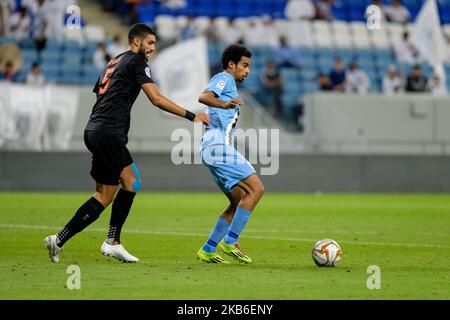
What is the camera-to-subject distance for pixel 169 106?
977 centimetres

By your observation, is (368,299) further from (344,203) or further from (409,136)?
(409,136)

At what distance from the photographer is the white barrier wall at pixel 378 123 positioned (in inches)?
1031

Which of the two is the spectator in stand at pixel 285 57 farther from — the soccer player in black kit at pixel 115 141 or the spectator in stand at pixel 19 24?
the soccer player in black kit at pixel 115 141

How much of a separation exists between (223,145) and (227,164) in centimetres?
23

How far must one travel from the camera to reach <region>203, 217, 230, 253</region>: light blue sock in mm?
10273

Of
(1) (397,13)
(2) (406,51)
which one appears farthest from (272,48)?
(1) (397,13)

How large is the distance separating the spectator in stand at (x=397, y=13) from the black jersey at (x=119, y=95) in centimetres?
2221

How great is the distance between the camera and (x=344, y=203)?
70.3ft

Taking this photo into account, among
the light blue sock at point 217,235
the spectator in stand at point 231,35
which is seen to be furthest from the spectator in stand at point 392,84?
the light blue sock at point 217,235

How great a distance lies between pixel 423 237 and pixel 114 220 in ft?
16.5

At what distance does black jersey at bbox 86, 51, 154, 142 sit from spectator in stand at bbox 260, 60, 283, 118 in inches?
606

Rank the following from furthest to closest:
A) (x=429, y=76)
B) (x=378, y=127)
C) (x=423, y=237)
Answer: (x=429, y=76)
(x=378, y=127)
(x=423, y=237)
